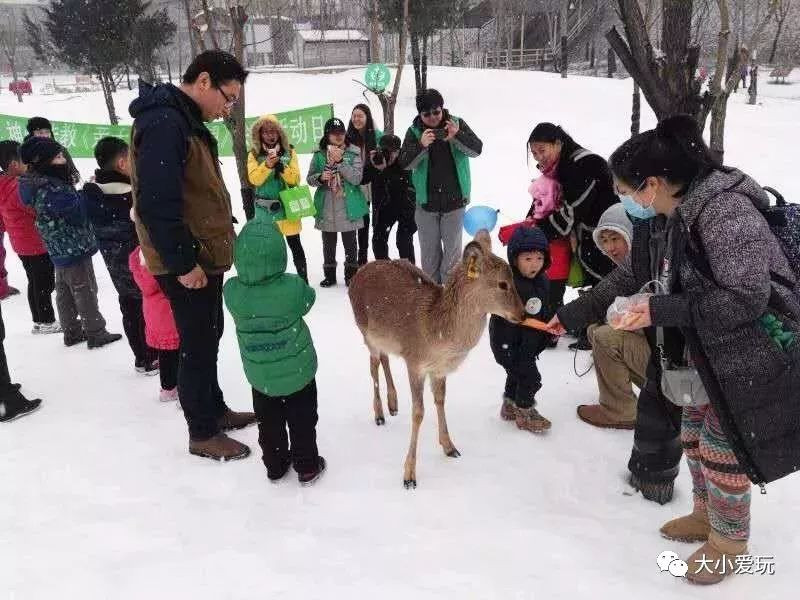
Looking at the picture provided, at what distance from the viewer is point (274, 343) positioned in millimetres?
2998

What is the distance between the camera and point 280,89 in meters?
25.5

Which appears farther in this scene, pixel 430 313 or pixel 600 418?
pixel 600 418

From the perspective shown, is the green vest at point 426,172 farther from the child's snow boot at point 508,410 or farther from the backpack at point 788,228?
the backpack at point 788,228

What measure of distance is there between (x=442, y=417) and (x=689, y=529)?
1.44 m

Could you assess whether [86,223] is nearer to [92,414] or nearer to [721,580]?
[92,414]

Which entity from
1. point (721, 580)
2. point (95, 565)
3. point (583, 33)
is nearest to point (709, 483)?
point (721, 580)

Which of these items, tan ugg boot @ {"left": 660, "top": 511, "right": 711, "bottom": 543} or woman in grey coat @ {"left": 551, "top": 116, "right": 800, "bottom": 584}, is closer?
woman in grey coat @ {"left": 551, "top": 116, "right": 800, "bottom": 584}

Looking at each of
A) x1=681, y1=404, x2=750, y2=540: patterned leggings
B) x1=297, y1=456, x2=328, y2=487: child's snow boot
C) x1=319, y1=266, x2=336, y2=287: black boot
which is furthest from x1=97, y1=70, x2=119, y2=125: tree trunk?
x1=681, y1=404, x2=750, y2=540: patterned leggings

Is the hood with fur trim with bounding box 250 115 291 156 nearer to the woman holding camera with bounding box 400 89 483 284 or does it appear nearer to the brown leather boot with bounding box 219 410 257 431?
the woman holding camera with bounding box 400 89 483 284

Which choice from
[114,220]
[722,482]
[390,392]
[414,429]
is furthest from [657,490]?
[114,220]

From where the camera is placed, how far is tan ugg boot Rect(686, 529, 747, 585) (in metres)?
2.44

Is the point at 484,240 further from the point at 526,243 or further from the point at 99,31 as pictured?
the point at 99,31

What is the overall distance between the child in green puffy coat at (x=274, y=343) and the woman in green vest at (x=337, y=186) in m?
3.68

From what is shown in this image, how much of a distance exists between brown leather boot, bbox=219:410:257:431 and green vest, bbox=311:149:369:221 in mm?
3321
